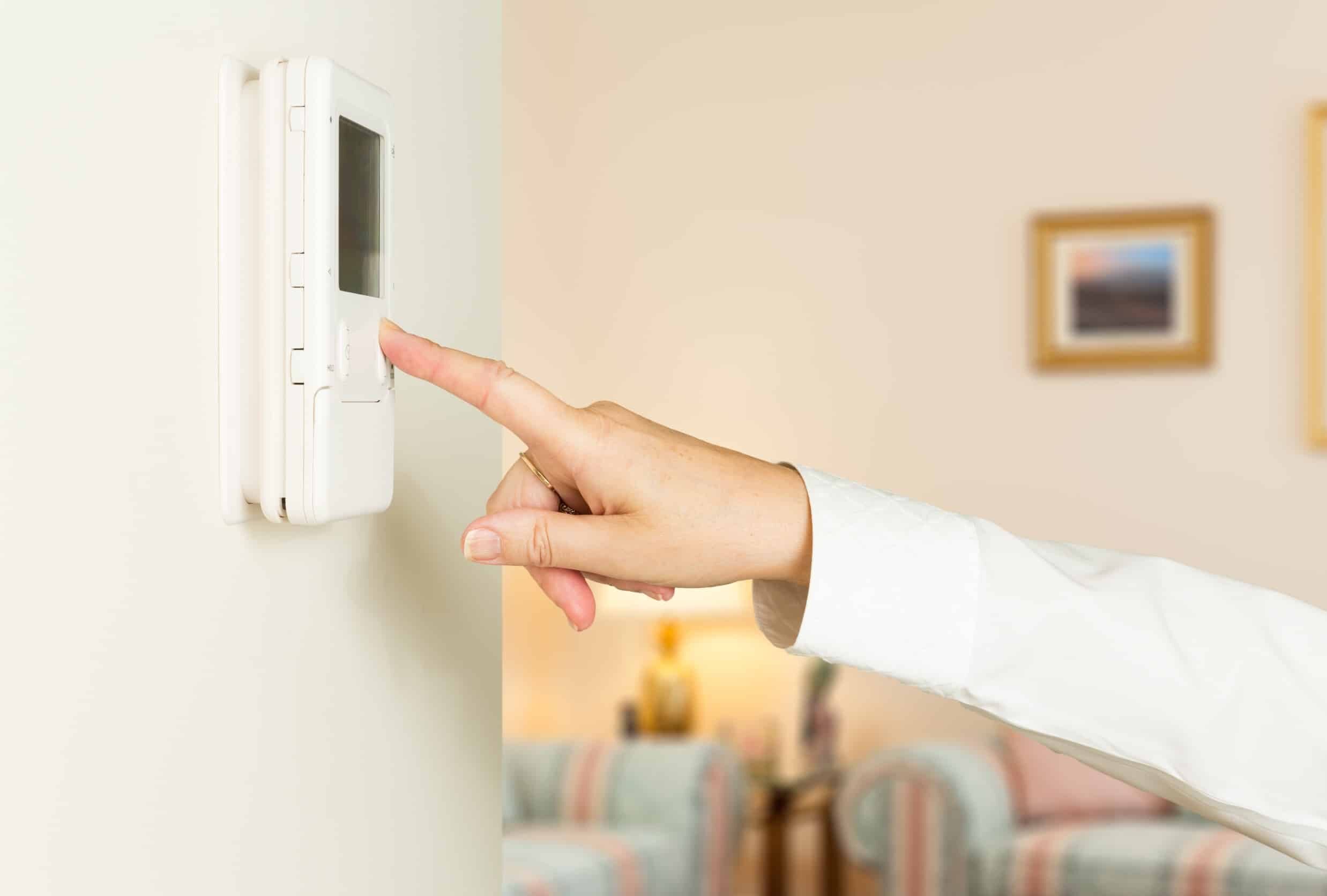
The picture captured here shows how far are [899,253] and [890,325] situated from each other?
0.21 metres

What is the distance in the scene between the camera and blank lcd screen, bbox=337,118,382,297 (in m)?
0.46

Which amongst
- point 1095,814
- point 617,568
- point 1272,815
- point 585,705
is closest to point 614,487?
point 617,568

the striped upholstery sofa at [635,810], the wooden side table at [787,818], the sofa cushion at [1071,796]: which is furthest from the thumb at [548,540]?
the wooden side table at [787,818]

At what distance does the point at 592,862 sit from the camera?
2.94 m

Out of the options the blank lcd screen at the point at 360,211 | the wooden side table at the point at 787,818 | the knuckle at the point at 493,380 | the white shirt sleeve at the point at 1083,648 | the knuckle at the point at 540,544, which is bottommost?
the wooden side table at the point at 787,818

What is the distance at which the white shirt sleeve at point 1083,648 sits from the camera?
55cm

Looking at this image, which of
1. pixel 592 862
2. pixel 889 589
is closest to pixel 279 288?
pixel 889 589

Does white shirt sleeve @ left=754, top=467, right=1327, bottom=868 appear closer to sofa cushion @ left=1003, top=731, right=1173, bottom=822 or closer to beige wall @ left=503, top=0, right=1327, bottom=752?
sofa cushion @ left=1003, top=731, right=1173, bottom=822

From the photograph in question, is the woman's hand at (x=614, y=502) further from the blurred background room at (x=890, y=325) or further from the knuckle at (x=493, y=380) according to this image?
the blurred background room at (x=890, y=325)

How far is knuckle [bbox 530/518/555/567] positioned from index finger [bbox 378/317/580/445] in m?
0.05

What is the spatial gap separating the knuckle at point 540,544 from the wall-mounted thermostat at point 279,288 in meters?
0.10

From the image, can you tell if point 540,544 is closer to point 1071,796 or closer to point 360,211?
point 360,211

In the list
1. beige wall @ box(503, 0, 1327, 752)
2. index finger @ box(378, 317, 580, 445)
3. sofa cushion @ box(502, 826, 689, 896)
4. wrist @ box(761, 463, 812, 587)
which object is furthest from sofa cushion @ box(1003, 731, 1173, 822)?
index finger @ box(378, 317, 580, 445)

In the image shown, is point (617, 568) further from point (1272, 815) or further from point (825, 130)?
point (825, 130)
